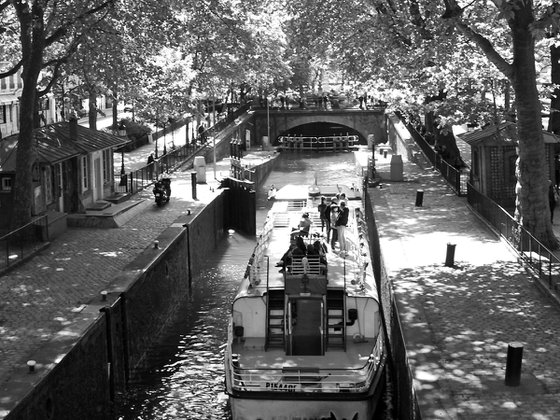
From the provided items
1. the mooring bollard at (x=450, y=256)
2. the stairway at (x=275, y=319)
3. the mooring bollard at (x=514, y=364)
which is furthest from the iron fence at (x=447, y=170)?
the mooring bollard at (x=514, y=364)

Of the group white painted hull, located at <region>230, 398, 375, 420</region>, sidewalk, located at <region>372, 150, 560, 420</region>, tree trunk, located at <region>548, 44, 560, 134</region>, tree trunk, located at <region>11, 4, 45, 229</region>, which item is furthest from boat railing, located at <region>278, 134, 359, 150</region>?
white painted hull, located at <region>230, 398, 375, 420</region>

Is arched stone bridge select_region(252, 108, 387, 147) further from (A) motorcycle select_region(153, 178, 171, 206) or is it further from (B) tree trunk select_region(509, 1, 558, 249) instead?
(B) tree trunk select_region(509, 1, 558, 249)

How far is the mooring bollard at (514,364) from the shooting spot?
18875 mm

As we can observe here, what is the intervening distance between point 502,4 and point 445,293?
7091 millimetres

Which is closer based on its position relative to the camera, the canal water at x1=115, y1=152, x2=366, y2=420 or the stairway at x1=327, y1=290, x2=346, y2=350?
the stairway at x1=327, y1=290, x2=346, y2=350

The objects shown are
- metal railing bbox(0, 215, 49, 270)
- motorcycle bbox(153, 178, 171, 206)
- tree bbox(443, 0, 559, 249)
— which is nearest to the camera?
tree bbox(443, 0, 559, 249)

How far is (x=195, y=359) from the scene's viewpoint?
94.7ft

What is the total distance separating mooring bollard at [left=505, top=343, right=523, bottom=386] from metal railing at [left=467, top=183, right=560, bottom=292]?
21.8 feet

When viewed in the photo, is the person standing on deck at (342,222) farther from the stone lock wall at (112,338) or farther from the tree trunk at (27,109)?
the tree trunk at (27,109)

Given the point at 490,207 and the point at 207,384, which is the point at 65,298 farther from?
the point at 490,207

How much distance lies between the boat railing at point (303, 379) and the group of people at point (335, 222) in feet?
22.9

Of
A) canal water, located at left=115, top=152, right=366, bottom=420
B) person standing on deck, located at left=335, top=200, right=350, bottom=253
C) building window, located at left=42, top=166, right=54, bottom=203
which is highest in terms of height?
building window, located at left=42, top=166, right=54, bottom=203

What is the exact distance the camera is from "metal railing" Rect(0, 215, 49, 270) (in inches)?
1236

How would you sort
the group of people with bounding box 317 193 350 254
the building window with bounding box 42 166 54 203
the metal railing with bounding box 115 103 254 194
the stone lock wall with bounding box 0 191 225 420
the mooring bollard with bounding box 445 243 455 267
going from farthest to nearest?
1. the metal railing with bounding box 115 103 254 194
2. the building window with bounding box 42 166 54 203
3. the group of people with bounding box 317 193 350 254
4. the mooring bollard with bounding box 445 243 455 267
5. the stone lock wall with bounding box 0 191 225 420
